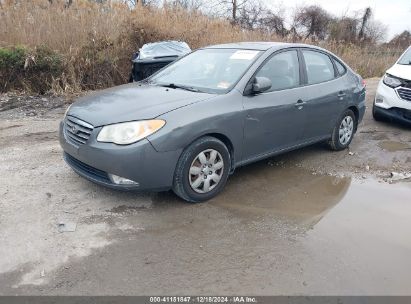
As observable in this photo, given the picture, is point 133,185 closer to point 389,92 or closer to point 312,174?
point 312,174

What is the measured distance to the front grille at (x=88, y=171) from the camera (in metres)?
4.00

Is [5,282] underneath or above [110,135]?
underneath

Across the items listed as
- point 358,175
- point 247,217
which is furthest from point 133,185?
point 358,175

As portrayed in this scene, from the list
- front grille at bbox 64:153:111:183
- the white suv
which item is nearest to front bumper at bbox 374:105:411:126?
the white suv

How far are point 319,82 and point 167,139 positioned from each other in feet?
8.89

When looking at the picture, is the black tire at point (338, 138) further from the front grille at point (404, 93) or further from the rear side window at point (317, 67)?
the front grille at point (404, 93)

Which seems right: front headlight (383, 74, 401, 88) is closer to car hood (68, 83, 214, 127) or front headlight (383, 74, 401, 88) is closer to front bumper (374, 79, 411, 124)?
front bumper (374, 79, 411, 124)

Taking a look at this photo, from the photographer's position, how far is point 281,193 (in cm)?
464

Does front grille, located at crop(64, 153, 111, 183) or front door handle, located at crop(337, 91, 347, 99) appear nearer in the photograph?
front grille, located at crop(64, 153, 111, 183)

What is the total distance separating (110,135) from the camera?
3857mm

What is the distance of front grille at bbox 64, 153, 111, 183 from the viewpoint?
4003 mm

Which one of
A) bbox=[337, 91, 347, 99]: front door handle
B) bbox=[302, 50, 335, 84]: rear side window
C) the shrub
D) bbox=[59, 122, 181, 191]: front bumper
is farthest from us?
the shrub

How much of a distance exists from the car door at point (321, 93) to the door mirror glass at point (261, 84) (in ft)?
2.97

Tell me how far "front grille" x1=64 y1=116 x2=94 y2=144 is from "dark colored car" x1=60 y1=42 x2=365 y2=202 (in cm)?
1
